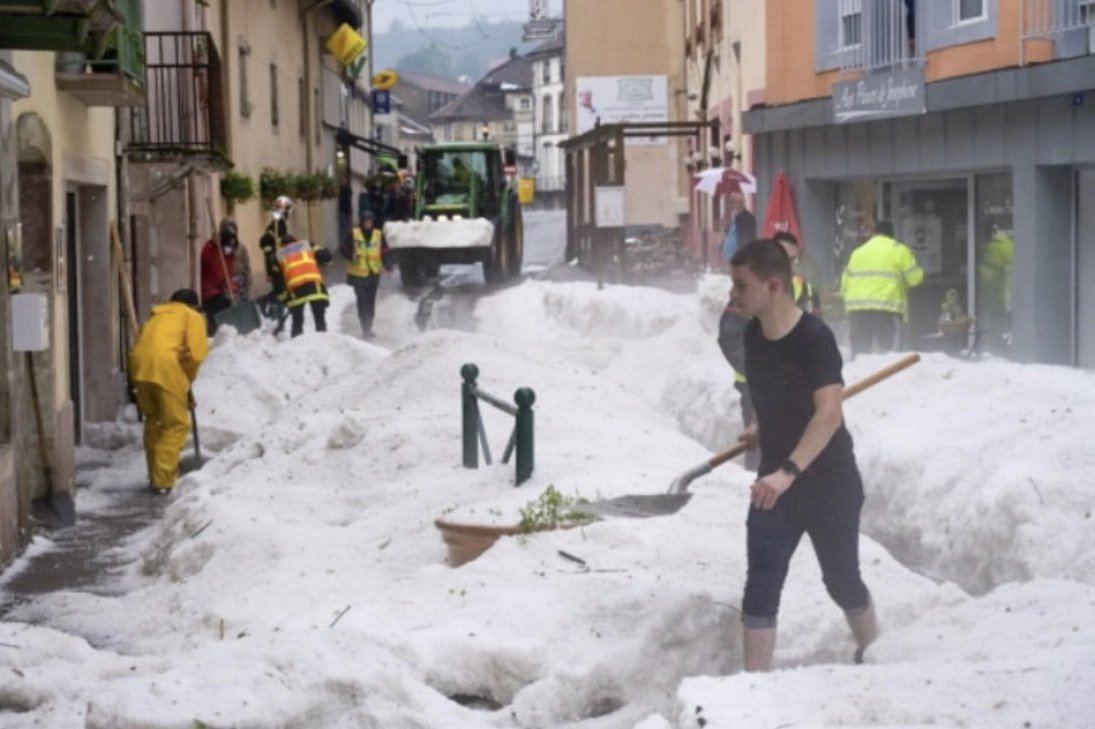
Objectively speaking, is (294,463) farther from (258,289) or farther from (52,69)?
(258,289)

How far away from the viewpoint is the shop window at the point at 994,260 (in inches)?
759

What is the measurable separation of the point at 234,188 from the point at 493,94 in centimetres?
11753

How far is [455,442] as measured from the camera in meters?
13.0

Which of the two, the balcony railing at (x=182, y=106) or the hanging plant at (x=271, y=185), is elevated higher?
the balcony railing at (x=182, y=106)

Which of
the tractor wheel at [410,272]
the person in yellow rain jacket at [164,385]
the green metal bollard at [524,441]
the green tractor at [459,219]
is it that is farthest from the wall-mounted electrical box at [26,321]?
the tractor wheel at [410,272]

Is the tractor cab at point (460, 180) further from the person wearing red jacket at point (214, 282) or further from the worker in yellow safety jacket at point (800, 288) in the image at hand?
the worker in yellow safety jacket at point (800, 288)

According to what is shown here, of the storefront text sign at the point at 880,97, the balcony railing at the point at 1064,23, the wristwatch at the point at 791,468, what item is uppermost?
the balcony railing at the point at 1064,23

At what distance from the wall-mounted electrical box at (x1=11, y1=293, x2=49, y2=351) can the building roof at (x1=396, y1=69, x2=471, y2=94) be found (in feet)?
474

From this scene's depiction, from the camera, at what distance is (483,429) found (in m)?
12.0

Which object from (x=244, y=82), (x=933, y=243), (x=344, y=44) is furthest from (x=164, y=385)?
(x=344, y=44)

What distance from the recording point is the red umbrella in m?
24.6

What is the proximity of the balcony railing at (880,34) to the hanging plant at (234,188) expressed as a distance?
9.86 m

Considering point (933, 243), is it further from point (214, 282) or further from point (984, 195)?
point (214, 282)

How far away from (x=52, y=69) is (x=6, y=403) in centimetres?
359
